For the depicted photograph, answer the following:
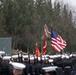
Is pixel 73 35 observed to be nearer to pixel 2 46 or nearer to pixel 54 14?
pixel 54 14

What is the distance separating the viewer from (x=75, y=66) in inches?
749

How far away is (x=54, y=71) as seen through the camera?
978 centimetres

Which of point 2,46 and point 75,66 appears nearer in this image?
point 75,66

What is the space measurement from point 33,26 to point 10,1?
9.88m

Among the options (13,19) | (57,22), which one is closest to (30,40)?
(13,19)

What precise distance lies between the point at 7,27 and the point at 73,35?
3535 centimetres

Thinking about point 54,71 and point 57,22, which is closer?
point 54,71

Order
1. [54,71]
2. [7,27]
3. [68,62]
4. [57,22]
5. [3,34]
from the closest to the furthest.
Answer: [54,71] → [68,62] → [3,34] → [7,27] → [57,22]

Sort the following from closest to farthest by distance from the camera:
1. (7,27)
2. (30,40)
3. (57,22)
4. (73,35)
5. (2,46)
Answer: (2,46)
(7,27)
(30,40)
(57,22)
(73,35)

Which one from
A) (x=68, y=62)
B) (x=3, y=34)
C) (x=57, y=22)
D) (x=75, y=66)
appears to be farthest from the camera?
(x=57, y=22)

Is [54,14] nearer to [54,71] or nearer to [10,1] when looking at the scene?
[10,1]

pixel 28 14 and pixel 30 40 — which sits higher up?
pixel 28 14

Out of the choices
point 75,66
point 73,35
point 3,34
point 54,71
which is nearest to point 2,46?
point 75,66

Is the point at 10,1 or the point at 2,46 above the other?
the point at 10,1
